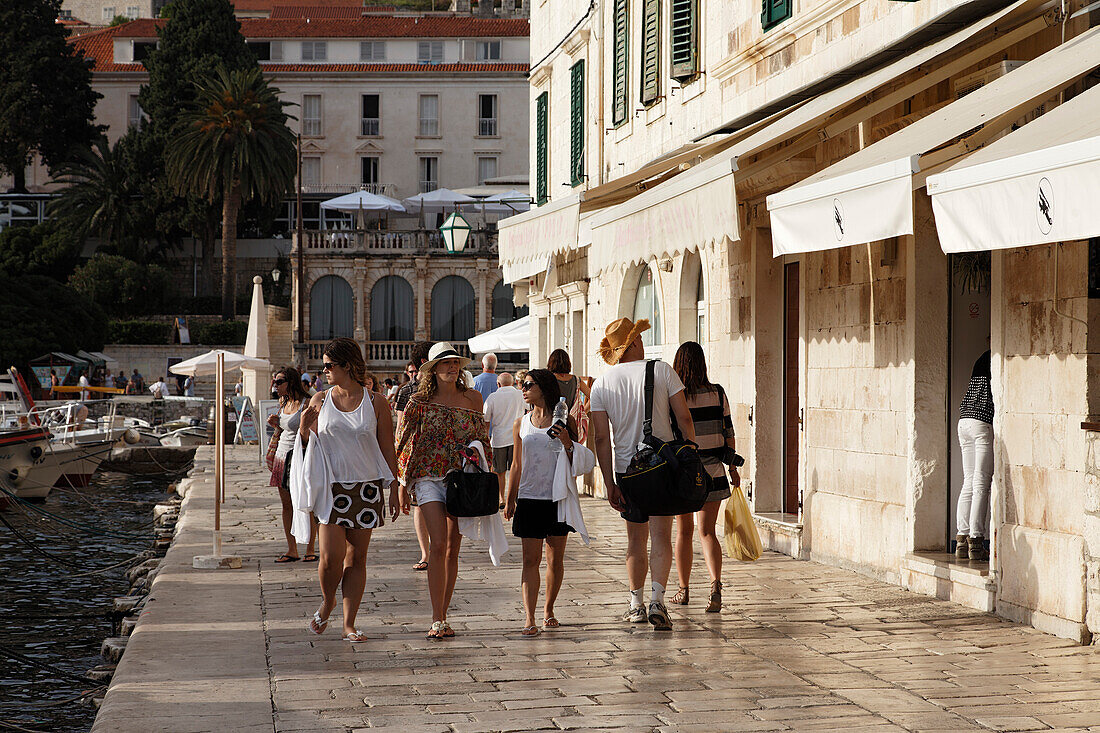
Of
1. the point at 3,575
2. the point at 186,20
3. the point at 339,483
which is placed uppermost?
the point at 186,20

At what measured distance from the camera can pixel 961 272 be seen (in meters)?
8.59

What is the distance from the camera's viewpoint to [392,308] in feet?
199

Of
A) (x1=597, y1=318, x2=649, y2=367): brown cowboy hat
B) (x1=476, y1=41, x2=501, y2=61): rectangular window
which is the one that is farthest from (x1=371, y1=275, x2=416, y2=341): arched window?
(x1=597, y1=318, x2=649, y2=367): brown cowboy hat

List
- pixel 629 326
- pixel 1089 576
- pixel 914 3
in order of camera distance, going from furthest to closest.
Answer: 1. pixel 914 3
2. pixel 629 326
3. pixel 1089 576

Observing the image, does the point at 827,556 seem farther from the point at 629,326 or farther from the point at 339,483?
the point at 339,483

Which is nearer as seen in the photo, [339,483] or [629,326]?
Answer: [339,483]

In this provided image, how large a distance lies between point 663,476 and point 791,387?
4367 mm

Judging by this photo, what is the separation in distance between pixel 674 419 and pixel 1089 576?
2.33 metres

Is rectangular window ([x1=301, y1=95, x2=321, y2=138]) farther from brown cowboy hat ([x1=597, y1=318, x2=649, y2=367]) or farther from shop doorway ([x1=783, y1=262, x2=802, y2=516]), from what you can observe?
brown cowboy hat ([x1=597, y1=318, x2=649, y2=367])

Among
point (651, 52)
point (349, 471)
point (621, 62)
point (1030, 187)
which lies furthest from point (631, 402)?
point (621, 62)

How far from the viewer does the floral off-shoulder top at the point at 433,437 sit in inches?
286

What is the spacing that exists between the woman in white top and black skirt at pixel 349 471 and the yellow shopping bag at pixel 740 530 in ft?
8.38

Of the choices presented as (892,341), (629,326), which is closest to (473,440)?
(629,326)

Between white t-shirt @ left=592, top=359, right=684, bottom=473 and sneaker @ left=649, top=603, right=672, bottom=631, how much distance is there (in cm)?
80
